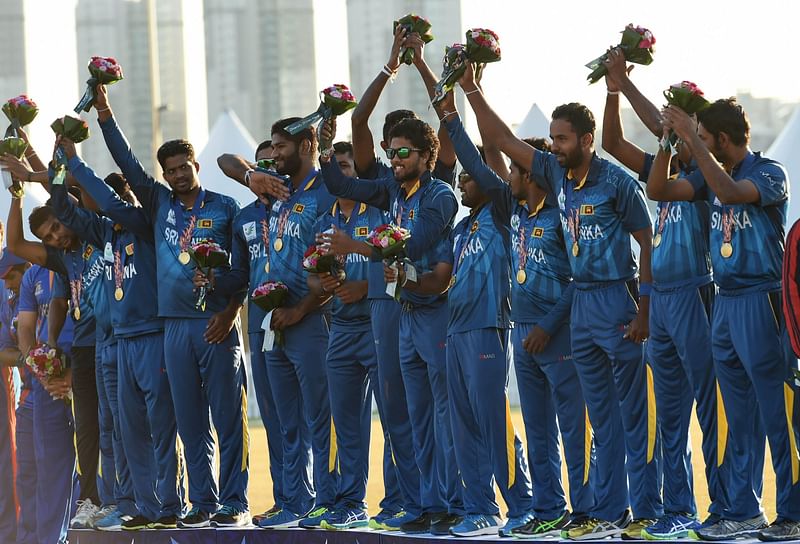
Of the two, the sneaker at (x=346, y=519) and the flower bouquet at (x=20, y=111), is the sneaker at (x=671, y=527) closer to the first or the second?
the sneaker at (x=346, y=519)

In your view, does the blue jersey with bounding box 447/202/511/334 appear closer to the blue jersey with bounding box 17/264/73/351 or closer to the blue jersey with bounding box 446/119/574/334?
the blue jersey with bounding box 446/119/574/334

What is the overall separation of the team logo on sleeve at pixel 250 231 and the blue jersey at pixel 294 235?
16 centimetres

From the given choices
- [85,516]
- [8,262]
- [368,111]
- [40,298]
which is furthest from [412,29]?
[8,262]

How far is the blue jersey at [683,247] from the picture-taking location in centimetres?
692

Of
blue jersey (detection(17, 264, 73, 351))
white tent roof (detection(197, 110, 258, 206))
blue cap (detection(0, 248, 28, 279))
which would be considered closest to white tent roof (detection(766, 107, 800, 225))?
white tent roof (detection(197, 110, 258, 206))

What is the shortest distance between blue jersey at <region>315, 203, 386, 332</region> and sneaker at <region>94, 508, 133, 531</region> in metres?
2.08

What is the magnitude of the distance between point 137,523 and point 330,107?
9.78 feet

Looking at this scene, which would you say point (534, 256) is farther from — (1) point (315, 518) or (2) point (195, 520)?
(2) point (195, 520)

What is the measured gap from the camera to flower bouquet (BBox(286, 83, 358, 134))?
8.12 meters

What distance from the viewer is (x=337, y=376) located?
26.8ft

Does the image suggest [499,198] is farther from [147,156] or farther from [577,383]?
[147,156]

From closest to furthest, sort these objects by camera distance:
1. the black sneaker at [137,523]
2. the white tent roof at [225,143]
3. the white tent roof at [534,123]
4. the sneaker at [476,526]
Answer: the sneaker at [476,526], the black sneaker at [137,523], the white tent roof at [534,123], the white tent roof at [225,143]

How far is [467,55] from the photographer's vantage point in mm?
7504

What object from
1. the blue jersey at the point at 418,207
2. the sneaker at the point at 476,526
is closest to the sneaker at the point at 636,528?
the sneaker at the point at 476,526
